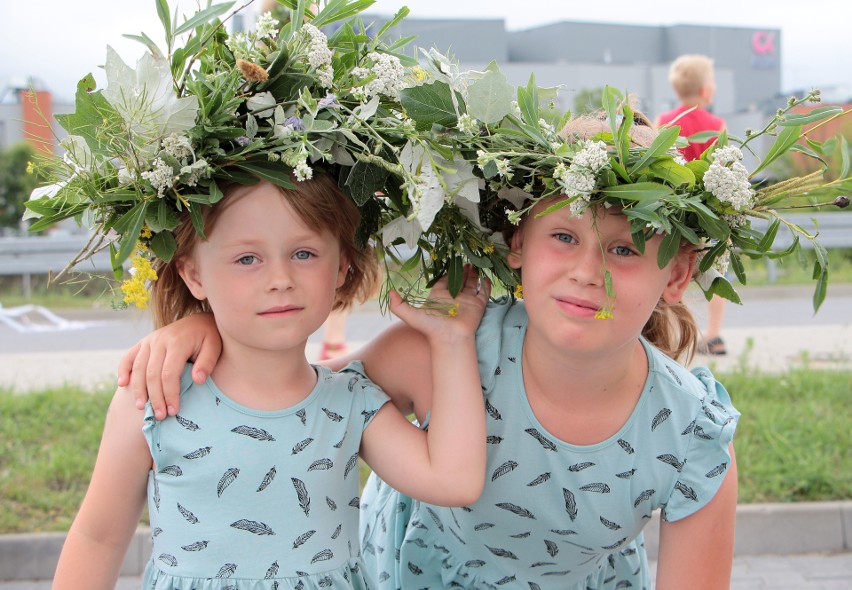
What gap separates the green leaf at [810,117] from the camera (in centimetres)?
192

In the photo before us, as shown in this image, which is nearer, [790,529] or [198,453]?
[198,453]

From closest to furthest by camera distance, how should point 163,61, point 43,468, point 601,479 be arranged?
1. point 163,61
2. point 601,479
3. point 43,468

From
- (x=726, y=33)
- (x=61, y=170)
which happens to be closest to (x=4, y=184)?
(x=61, y=170)

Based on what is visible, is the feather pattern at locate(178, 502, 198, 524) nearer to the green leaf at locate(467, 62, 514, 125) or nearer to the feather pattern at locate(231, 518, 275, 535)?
the feather pattern at locate(231, 518, 275, 535)

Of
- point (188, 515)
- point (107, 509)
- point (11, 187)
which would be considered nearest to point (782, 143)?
point (188, 515)

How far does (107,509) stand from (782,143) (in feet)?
5.42

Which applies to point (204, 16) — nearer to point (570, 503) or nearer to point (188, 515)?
point (188, 515)

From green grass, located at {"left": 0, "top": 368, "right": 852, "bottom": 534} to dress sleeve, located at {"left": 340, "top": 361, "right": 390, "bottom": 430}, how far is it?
6.86 feet

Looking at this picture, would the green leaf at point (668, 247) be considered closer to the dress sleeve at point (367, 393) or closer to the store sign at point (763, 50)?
the dress sleeve at point (367, 393)

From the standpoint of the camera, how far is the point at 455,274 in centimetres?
237

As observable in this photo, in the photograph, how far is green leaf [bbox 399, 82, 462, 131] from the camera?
2.02 metres

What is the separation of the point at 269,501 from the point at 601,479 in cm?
81

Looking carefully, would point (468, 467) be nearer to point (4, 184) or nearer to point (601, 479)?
point (601, 479)

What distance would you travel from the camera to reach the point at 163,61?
6.41 feet
